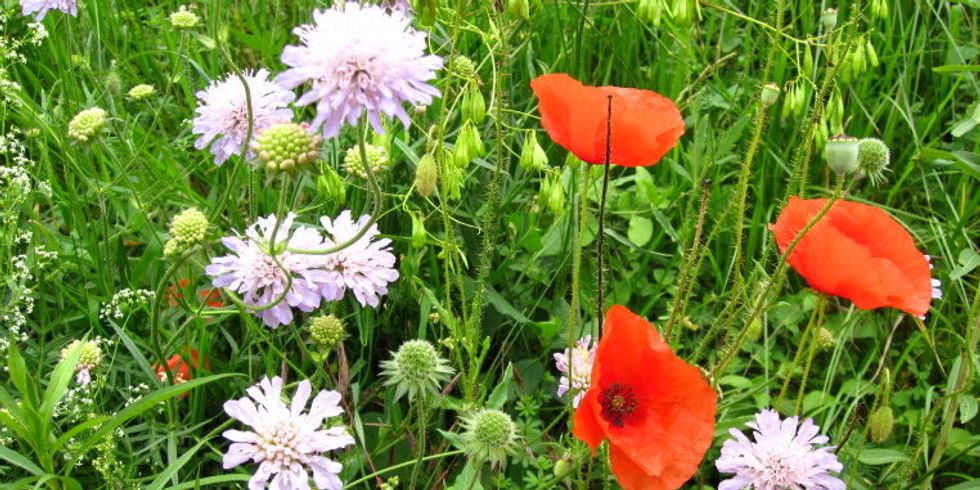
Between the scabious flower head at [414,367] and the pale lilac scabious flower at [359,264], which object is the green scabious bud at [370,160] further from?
the scabious flower head at [414,367]

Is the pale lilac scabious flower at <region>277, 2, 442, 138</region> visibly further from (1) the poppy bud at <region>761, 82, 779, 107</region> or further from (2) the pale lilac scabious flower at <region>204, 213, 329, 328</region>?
(1) the poppy bud at <region>761, 82, 779, 107</region>

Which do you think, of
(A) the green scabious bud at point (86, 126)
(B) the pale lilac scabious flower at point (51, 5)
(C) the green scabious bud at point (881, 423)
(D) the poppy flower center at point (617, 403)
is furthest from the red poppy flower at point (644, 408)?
(B) the pale lilac scabious flower at point (51, 5)

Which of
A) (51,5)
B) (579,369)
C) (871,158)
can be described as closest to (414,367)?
(579,369)

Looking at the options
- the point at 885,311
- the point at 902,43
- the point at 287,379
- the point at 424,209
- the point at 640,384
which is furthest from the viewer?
the point at 902,43

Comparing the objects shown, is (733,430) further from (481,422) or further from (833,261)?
(481,422)

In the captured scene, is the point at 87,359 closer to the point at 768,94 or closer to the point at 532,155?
the point at 532,155

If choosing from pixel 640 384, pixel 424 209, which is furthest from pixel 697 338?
pixel 640 384

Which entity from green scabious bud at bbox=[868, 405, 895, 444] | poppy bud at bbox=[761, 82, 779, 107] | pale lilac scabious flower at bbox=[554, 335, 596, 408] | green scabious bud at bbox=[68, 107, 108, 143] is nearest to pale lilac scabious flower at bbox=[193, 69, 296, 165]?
green scabious bud at bbox=[68, 107, 108, 143]
